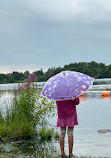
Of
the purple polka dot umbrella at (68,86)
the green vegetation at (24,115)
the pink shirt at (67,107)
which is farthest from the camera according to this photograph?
the green vegetation at (24,115)

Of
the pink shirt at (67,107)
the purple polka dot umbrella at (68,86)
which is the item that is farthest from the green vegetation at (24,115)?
the purple polka dot umbrella at (68,86)

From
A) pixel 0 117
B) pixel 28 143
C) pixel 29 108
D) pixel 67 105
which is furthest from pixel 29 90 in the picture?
pixel 67 105

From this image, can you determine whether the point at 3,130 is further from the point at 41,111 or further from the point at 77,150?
the point at 77,150

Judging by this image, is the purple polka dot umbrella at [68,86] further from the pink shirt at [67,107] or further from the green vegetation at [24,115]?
the green vegetation at [24,115]

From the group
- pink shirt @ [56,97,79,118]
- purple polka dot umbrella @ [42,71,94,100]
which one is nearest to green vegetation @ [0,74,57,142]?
pink shirt @ [56,97,79,118]

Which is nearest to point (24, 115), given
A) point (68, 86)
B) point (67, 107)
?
point (67, 107)

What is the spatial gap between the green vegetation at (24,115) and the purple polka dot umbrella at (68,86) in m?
2.54

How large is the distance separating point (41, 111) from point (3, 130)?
52.0 inches

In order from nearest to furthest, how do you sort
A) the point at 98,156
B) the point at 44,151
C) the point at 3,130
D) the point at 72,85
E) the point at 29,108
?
the point at 72,85
the point at 98,156
the point at 44,151
the point at 3,130
the point at 29,108

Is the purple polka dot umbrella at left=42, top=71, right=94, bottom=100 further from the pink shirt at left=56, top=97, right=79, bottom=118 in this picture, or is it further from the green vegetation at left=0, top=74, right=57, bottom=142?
the green vegetation at left=0, top=74, right=57, bottom=142

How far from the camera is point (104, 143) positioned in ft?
24.5

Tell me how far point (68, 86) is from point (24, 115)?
3264 millimetres

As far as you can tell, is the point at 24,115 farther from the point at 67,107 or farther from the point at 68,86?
the point at 68,86

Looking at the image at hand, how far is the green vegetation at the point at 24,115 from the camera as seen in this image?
25.6 ft
